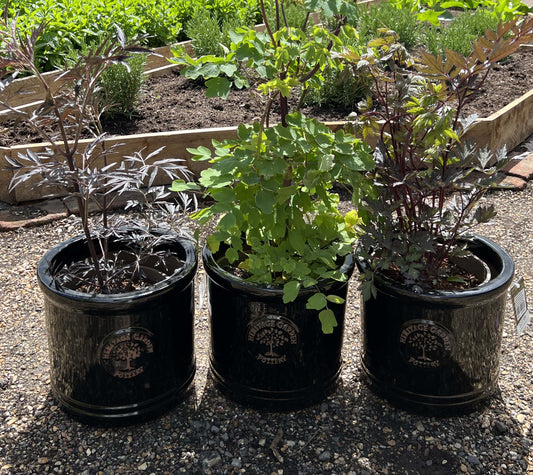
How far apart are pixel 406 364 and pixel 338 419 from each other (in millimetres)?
341

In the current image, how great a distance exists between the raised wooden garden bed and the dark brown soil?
18 cm

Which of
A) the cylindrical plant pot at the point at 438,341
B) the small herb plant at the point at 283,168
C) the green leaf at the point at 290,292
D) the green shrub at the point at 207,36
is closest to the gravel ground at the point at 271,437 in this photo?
the cylindrical plant pot at the point at 438,341

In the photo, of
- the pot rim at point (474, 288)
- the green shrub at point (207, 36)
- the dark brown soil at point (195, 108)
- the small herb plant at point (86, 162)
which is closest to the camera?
the small herb plant at point (86, 162)

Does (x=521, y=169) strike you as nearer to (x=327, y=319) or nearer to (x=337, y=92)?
(x=337, y=92)

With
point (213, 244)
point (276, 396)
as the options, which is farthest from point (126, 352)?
point (276, 396)

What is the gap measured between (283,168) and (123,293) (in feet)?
2.26

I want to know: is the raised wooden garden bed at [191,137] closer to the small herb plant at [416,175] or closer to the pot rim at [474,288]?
the small herb plant at [416,175]

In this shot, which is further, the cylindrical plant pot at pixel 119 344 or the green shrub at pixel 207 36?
the green shrub at pixel 207 36

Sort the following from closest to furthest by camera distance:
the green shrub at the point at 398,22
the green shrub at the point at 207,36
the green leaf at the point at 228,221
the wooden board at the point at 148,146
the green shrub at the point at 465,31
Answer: the green leaf at the point at 228,221 < the wooden board at the point at 148,146 < the green shrub at the point at 207,36 < the green shrub at the point at 465,31 < the green shrub at the point at 398,22

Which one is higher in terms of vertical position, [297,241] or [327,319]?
[297,241]

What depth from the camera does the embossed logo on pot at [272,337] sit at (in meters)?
2.34

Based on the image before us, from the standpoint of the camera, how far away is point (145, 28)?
585 centimetres

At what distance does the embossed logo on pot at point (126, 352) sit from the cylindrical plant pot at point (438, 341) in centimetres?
84

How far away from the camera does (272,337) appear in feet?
7.77
